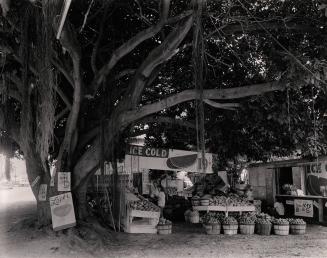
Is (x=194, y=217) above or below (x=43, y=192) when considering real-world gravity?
below

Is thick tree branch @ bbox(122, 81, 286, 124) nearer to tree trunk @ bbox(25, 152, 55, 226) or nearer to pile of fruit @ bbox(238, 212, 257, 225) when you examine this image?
tree trunk @ bbox(25, 152, 55, 226)

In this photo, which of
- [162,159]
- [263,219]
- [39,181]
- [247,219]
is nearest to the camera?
[39,181]

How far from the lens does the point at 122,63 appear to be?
11164 mm

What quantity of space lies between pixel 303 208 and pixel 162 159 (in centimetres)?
580

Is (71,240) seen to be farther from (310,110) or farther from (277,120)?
(310,110)

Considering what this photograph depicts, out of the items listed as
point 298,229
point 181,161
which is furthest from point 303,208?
point 181,161

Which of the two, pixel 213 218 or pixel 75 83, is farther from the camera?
pixel 213 218

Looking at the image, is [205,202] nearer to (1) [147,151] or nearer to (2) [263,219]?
(2) [263,219]

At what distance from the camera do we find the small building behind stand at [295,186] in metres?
14.0

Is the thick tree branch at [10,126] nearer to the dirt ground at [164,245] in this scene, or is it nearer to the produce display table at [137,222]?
the dirt ground at [164,245]

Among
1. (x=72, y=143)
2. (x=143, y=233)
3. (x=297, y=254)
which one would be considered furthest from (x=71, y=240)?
(x=297, y=254)

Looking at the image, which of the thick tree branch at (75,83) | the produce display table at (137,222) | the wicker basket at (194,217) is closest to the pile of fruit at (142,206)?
the produce display table at (137,222)

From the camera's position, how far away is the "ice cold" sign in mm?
12164

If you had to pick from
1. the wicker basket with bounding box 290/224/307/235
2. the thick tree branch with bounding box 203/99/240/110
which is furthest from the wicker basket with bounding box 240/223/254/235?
the thick tree branch with bounding box 203/99/240/110
